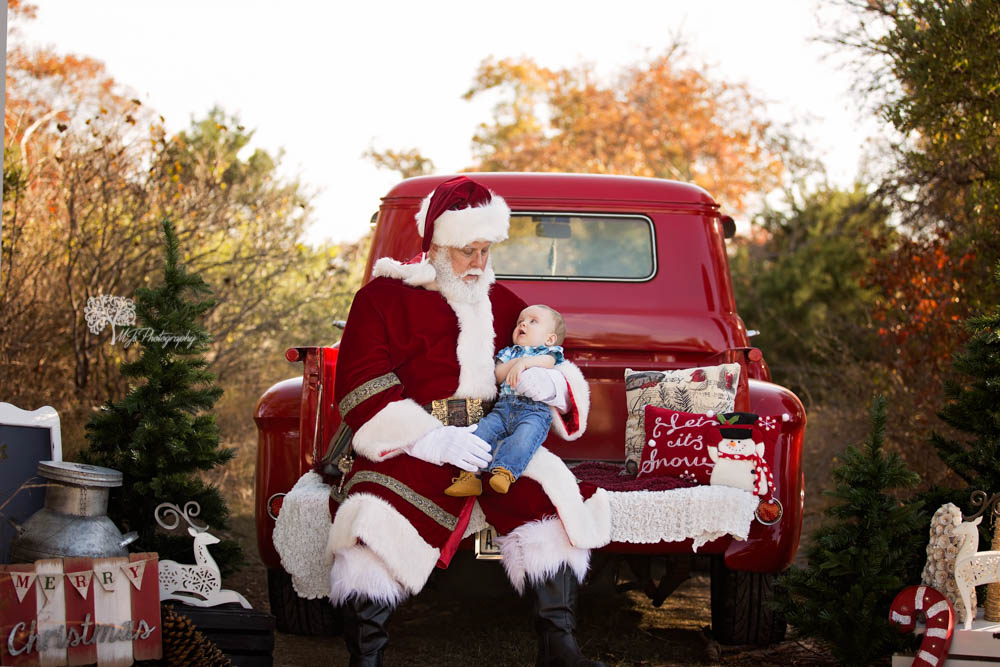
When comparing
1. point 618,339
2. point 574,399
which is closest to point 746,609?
point 574,399

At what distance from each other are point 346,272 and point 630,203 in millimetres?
6176

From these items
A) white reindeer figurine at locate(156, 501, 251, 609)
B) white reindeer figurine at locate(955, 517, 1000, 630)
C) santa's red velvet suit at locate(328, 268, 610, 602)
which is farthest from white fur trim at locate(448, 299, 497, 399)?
white reindeer figurine at locate(955, 517, 1000, 630)

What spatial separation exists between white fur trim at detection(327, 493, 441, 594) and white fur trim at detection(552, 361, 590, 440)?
0.71m

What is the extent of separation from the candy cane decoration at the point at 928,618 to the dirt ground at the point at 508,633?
0.82 meters

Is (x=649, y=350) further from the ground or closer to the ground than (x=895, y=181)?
closer to the ground

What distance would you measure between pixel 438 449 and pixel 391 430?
0.58ft

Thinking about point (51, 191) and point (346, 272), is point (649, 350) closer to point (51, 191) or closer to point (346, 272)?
point (51, 191)

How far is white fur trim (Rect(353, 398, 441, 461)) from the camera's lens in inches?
148

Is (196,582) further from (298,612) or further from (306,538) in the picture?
(298,612)

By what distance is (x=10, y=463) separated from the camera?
377 centimetres

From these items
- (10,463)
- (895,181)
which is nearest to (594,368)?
(10,463)

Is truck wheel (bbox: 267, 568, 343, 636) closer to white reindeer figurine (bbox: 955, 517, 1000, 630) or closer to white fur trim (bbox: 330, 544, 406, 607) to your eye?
white fur trim (bbox: 330, 544, 406, 607)

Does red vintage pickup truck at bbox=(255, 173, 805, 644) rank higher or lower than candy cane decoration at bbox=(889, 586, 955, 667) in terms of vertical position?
higher

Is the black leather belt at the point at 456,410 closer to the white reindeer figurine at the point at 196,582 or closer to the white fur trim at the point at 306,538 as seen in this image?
the white fur trim at the point at 306,538
